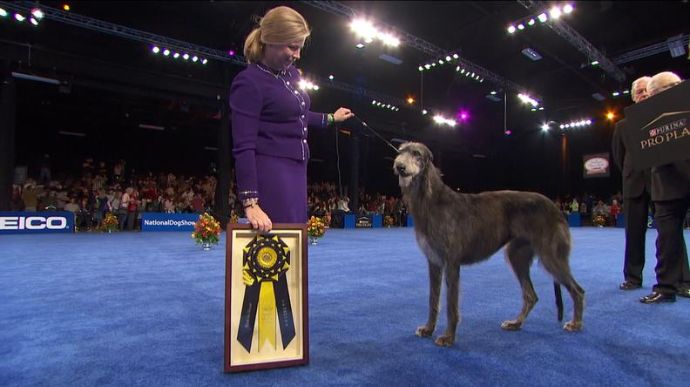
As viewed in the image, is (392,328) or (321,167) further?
(321,167)

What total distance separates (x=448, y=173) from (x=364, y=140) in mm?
7333

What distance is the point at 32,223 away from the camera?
12.1 metres

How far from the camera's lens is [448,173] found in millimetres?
25797

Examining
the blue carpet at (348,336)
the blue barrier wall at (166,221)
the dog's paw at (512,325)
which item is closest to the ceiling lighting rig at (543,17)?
the blue carpet at (348,336)

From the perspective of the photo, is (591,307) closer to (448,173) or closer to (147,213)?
(147,213)

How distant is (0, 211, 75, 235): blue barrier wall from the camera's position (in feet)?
38.0

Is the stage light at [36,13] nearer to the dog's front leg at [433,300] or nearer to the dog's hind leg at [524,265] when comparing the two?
the dog's front leg at [433,300]

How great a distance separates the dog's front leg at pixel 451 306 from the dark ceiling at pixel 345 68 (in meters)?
10.2

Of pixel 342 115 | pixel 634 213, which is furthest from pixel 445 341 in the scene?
pixel 634 213

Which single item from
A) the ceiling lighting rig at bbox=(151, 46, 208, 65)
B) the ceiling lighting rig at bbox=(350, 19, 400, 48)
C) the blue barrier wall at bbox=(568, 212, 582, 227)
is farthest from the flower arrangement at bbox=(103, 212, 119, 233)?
the blue barrier wall at bbox=(568, 212, 582, 227)

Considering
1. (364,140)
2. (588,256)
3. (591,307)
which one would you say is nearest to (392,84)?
(364,140)

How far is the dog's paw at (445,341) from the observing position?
2.35 m

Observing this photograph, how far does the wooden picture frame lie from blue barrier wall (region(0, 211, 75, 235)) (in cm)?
1338

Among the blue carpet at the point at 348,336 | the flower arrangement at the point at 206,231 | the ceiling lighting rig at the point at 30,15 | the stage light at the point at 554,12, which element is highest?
the stage light at the point at 554,12
